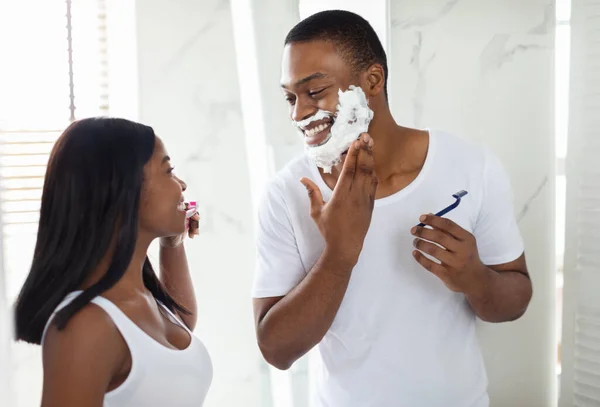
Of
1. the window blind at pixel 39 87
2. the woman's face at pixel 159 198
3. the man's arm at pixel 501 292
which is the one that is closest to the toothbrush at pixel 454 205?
the man's arm at pixel 501 292

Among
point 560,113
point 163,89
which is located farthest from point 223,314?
point 560,113

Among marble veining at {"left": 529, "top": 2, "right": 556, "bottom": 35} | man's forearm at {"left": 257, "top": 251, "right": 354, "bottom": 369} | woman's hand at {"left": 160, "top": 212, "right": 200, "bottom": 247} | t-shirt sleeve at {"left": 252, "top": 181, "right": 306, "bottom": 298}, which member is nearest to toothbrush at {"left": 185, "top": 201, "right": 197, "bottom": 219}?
→ woman's hand at {"left": 160, "top": 212, "right": 200, "bottom": 247}

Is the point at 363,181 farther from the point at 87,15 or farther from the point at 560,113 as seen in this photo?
the point at 87,15

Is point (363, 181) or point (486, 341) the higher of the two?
point (363, 181)

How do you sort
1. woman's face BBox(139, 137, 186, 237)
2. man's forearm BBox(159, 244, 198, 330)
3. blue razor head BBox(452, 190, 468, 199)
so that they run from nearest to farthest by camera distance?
woman's face BBox(139, 137, 186, 237) < blue razor head BBox(452, 190, 468, 199) < man's forearm BBox(159, 244, 198, 330)

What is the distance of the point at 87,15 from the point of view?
1537 millimetres

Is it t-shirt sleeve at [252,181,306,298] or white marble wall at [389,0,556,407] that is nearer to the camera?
t-shirt sleeve at [252,181,306,298]

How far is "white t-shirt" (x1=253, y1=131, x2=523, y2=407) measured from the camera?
3.44 ft

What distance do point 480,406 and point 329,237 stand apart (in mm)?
394

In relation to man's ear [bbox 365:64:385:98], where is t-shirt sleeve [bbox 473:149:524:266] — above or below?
below

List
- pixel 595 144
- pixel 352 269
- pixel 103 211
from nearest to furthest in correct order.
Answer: pixel 103 211
pixel 352 269
pixel 595 144

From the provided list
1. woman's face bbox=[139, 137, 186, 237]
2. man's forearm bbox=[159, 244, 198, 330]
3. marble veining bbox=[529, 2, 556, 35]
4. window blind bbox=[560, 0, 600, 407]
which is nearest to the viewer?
woman's face bbox=[139, 137, 186, 237]

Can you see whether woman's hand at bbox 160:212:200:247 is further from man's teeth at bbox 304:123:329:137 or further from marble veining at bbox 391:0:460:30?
marble veining at bbox 391:0:460:30

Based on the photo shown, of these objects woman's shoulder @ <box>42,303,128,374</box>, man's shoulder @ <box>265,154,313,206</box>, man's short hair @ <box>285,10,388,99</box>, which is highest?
man's short hair @ <box>285,10,388,99</box>
